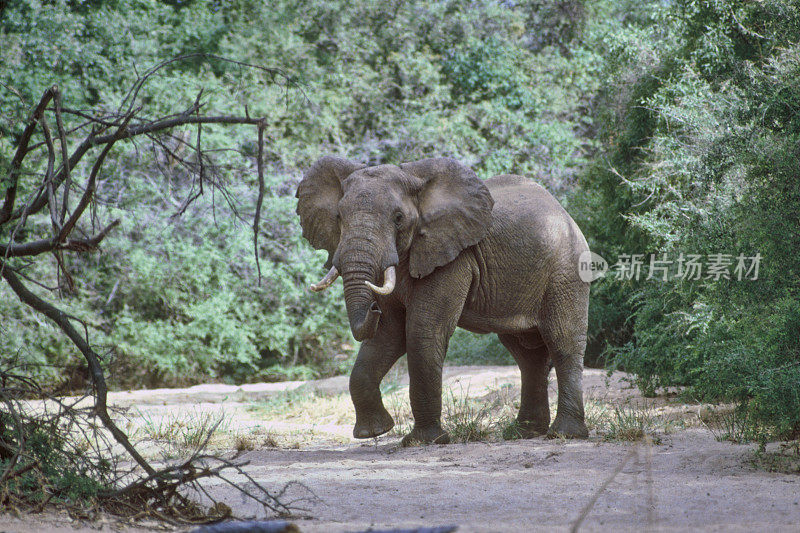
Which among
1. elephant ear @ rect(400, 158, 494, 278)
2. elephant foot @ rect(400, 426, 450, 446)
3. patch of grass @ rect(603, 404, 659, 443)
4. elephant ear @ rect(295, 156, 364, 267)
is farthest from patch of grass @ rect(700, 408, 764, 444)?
elephant ear @ rect(295, 156, 364, 267)

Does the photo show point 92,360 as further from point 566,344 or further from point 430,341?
point 566,344

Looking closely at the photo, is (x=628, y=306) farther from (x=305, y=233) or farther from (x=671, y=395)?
(x=305, y=233)

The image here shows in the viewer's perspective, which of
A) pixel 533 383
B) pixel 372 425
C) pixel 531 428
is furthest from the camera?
pixel 533 383

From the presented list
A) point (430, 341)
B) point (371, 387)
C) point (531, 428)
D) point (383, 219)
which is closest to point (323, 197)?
point (383, 219)

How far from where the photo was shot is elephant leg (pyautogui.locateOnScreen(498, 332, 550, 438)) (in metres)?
8.72

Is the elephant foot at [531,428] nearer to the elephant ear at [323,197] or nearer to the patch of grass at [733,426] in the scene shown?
the patch of grass at [733,426]

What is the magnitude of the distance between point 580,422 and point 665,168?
5030mm

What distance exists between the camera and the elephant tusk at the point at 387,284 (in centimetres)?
691

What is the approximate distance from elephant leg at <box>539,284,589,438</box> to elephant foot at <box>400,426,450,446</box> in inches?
40.1

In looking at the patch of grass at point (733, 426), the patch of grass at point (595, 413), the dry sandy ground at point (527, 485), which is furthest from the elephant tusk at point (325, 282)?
the patch of grass at point (733, 426)

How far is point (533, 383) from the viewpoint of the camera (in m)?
8.77

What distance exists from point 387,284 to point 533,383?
2.41m

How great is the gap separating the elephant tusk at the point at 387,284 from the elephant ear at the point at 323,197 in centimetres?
78

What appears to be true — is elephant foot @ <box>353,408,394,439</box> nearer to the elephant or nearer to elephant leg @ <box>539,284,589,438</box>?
the elephant
